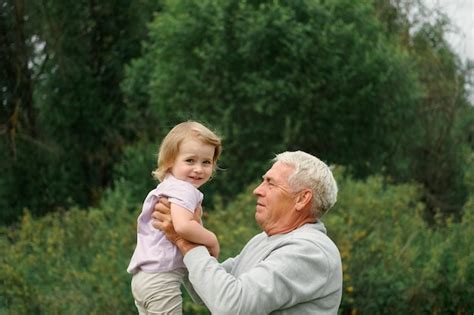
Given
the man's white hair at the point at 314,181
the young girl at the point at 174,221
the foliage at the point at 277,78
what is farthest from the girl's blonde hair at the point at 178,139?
the foliage at the point at 277,78

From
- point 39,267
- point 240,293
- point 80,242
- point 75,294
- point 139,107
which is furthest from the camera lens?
point 139,107

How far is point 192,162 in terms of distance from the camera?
3.73 meters

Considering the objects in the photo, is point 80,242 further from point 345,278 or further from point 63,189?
point 63,189

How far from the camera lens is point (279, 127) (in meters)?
17.4

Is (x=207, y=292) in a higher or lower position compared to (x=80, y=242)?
higher

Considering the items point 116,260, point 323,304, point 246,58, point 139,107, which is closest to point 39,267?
point 116,260

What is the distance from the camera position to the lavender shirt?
3.63 metres

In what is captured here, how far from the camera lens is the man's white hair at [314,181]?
364cm

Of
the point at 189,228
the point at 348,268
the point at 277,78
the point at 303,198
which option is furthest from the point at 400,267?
the point at 277,78

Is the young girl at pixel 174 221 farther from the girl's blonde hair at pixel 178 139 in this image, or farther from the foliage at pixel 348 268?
the foliage at pixel 348 268

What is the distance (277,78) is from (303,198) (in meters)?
13.6

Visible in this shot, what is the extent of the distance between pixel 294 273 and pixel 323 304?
0.66 feet

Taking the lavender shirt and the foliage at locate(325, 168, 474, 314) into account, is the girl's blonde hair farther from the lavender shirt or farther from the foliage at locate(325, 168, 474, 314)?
the foliage at locate(325, 168, 474, 314)

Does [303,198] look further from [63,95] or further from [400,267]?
[63,95]
